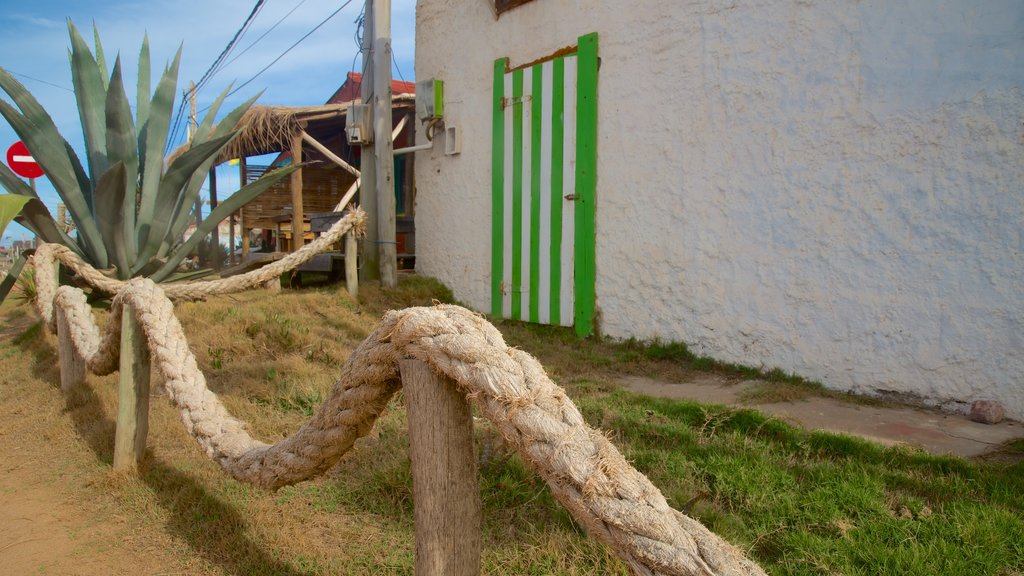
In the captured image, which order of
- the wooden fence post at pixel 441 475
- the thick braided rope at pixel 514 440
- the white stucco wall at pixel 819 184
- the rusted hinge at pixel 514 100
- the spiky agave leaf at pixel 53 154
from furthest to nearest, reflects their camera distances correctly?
the rusted hinge at pixel 514 100 < the spiky agave leaf at pixel 53 154 < the white stucco wall at pixel 819 184 < the wooden fence post at pixel 441 475 < the thick braided rope at pixel 514 440

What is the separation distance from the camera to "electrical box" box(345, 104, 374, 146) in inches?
282

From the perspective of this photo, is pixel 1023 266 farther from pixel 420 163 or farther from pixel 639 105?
pixel 420 163

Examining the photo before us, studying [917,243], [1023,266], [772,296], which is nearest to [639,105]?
[772,296]

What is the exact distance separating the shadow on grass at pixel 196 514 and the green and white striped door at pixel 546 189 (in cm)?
344

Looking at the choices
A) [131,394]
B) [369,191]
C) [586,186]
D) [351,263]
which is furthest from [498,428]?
[369,191]

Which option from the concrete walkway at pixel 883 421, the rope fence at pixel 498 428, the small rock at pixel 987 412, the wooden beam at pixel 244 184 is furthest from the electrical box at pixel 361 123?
the small rock at pixel 987 412

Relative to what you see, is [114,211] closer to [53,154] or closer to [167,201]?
[167,201]

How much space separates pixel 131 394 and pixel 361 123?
4554mm

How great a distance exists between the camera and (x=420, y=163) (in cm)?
754

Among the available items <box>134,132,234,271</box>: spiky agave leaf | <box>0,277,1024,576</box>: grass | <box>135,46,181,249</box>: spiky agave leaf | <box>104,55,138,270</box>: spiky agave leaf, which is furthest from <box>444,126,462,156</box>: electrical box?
<box>0,277,1024,576</box>: grass

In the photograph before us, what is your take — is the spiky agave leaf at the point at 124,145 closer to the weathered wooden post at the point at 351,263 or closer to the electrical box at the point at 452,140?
the weathered wooden post at the point at 351,263

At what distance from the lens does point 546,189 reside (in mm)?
6109

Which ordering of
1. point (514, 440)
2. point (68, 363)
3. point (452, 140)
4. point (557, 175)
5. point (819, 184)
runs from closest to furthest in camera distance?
point (514, 440), point (819, 184), point (68, 363), point (557, 175), point (452, 140)

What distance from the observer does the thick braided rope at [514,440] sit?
1170mm
